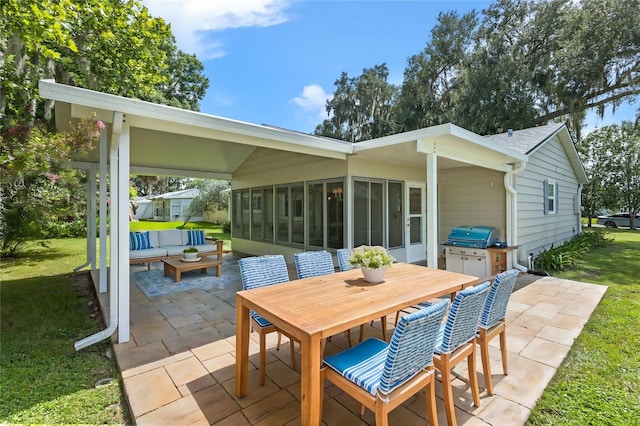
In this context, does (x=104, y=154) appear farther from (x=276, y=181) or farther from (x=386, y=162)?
(x=386, y=162)

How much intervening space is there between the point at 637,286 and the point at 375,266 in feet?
20.1

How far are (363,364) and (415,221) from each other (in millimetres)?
6257

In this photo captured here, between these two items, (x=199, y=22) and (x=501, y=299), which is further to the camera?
(x=199, y=22)

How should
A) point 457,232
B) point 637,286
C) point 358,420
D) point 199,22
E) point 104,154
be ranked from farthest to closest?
point 199,22 < point 457,232 < point 637,286 < point 104,154 < point 358,420

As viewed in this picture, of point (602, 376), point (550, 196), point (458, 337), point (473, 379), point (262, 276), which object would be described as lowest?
point (602, 376)

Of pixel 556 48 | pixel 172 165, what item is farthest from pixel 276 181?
pixel 556 48

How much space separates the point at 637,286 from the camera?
5.52m

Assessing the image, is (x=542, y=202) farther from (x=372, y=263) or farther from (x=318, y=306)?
(x=318, y=306)

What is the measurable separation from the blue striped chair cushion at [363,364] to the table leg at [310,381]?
236 millimetres

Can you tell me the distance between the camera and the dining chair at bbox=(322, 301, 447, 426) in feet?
5.17

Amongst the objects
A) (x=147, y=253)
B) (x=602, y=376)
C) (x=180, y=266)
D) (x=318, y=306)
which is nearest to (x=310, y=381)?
(x=318, y=306)

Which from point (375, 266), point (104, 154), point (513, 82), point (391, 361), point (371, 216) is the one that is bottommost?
point (391, 361)

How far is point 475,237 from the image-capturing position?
20.6ft

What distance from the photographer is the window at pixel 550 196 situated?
27.9ft
